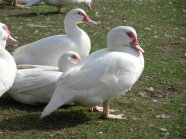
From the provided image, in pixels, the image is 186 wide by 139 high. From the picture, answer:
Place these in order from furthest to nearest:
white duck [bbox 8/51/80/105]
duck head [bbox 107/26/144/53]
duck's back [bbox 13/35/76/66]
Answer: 1. duck's back [bbox 13/35/76/66]
2. white duck [bbox 8/51/80/105]
3. duck head [bbox 107/26/144/53]

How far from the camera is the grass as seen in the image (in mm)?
5992

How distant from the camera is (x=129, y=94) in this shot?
7609 millimetres

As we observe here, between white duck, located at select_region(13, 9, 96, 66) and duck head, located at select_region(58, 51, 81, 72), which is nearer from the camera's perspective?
duck head, located at select_region(58, 51, 81, 72)

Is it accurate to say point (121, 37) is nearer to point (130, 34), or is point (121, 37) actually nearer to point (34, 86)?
point (130, 34)

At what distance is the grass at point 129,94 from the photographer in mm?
5992

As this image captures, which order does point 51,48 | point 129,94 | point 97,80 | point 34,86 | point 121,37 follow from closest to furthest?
point 97,80
point 121,37
point 34,86
point 129,94
point 51,48

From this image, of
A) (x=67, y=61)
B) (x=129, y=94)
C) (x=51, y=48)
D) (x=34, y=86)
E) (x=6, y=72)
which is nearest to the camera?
(x=6, y=72)

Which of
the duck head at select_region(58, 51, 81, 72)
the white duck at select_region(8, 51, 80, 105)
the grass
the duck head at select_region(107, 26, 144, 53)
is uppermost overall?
the duck head at select_region(107, 26, 144, 53)

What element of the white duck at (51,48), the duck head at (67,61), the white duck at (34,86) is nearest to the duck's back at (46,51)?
the white duck at (51,48)

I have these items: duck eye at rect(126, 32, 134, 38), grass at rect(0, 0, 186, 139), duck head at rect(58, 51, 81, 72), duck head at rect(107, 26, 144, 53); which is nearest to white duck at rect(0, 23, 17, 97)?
grass at rect(0, 0, 186, 139)

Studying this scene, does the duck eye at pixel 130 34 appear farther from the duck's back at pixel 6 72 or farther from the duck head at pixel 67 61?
the duck's back at pixel 6 72

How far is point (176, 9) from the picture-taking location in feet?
52.5

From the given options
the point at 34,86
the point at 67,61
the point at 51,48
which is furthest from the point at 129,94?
the point at 34,86

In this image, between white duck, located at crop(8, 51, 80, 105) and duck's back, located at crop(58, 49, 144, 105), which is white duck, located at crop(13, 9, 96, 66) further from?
duck's back, located at crop(58, 49, 144, 105)
